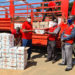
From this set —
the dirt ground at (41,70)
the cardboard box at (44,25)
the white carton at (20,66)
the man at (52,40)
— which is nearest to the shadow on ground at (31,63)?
the dirt ground at (41,70)

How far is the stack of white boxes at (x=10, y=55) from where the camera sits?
4734 millimetres

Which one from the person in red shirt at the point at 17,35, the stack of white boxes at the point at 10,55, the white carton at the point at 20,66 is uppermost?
the person in red shirt at the point at 17,35

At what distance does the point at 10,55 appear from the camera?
189 inches

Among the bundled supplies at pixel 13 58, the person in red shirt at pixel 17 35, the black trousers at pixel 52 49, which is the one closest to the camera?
the bundled supplies at pixel 13 58

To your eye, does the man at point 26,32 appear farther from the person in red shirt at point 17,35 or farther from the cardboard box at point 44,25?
the cardboard box at point 44,25

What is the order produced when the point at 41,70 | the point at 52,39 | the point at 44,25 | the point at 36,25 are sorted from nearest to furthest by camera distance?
the point at 41,70 → the point at 52,39 → the point at 44,25 → the point at 36,25

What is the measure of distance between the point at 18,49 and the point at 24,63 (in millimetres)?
504

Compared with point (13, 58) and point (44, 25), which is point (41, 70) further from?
point (44, 25)

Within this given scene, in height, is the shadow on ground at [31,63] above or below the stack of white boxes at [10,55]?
below

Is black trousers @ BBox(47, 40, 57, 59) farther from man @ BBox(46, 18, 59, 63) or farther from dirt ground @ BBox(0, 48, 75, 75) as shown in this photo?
dirt ground @ BBox(0, 48, 75, 75)

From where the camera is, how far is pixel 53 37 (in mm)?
5418

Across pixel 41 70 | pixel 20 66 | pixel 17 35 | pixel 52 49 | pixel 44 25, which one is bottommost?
pixel 41 70

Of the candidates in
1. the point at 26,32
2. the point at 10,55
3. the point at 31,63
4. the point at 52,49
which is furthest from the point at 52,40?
the point at 10,55

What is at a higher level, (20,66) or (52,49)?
(52,49)
